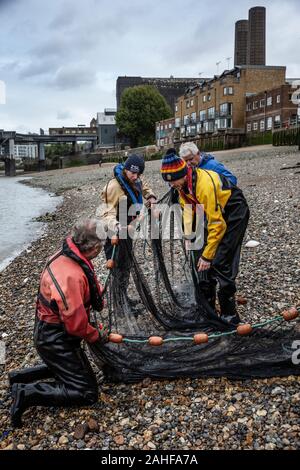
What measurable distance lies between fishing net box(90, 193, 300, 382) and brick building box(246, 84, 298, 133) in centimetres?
5385

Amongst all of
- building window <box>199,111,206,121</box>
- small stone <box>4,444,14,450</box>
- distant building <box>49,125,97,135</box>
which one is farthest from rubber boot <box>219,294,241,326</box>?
distant building <box>49,125,97,135</box>

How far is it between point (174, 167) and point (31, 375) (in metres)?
2.53

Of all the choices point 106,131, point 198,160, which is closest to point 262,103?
point 106,131

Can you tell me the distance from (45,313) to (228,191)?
2.30 meters

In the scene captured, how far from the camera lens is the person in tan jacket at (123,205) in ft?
17.1

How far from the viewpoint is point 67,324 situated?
3801mm

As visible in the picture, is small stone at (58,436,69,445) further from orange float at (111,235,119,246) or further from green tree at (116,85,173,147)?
green tree at (116,85,173,147)

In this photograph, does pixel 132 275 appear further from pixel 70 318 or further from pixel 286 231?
pixel 286 231

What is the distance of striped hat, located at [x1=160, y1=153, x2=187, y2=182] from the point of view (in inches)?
179

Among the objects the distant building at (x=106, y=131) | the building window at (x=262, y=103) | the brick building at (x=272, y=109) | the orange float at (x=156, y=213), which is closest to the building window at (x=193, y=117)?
the brick building at (x=272, y=109)

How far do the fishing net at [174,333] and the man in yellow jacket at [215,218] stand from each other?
0.85 feet

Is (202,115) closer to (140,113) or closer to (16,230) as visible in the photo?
(140,113)

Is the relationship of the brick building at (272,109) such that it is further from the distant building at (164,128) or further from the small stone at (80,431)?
the small stone at (80,431)
